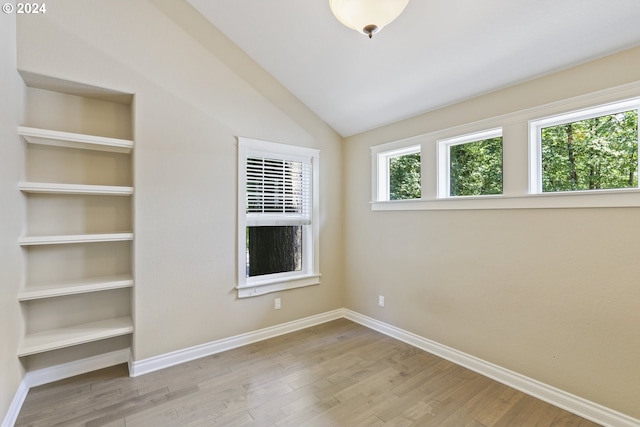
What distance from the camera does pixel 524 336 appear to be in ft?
7.57

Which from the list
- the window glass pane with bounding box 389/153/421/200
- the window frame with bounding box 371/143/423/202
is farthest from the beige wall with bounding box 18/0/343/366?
the window glass pane with bounding box 389/153/421/200

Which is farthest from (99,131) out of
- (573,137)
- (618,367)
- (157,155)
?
(618,367)

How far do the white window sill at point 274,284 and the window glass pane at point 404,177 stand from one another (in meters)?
1.39

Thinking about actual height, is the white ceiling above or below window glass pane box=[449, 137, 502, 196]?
above

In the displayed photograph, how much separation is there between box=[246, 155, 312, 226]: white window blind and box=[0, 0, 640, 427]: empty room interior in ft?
0.09

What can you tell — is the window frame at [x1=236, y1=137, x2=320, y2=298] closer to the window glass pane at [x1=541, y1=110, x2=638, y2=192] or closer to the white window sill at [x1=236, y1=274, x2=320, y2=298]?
the white window sill at [x1=236, y1=274, x2=320, y2=298]

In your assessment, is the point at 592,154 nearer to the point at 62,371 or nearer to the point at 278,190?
the point at 278,190

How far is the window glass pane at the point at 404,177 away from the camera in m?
3.21

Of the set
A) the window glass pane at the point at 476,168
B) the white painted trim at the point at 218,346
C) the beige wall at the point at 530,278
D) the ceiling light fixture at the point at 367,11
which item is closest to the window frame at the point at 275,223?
the white painted trim at the point at 218,346

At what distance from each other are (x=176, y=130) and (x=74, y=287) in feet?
4.90

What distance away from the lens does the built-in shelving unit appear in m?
2.27

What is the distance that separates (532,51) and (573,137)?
0.70 m

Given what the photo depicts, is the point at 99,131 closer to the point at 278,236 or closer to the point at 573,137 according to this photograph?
the point at 278,236

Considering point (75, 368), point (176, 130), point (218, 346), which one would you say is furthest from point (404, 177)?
point (75, 368)
